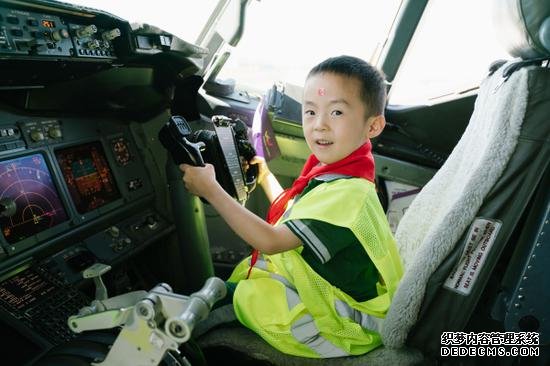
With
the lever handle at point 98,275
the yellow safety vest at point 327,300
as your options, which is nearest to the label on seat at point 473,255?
the yellow safety vest at point 327,300

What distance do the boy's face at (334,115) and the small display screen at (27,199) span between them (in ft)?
3.07

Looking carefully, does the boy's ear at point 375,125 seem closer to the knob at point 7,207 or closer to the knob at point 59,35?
the knob at point 59,35

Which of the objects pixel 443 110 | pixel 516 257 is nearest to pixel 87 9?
pixel 516 257

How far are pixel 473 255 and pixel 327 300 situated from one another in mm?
370

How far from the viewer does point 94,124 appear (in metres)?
1.69

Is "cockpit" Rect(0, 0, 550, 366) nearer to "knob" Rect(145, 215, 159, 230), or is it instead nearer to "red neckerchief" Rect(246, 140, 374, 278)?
"knob" Rect(145, 215, 159, 230)

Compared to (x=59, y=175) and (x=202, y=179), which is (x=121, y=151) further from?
(x=202, y=179)

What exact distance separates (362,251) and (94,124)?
124cm

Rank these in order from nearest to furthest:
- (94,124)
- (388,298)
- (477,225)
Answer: (477,225)
(388,298)
(94,124)

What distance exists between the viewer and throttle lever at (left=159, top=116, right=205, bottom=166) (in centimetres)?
108

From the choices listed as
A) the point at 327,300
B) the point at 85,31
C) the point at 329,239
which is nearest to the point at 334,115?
the point at 329,239

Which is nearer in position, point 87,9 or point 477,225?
point 477,225

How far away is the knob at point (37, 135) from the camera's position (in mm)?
1385

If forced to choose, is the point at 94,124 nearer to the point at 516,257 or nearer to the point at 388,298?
the point at 388,298
